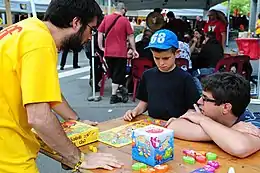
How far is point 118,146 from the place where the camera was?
1.87 m

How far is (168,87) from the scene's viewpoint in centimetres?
256

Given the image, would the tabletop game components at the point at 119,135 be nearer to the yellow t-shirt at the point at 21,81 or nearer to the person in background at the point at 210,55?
the yellow t-shirt at the point at 21,81

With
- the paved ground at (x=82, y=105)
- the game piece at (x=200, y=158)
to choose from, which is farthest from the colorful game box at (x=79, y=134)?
the paved ground at (x=82, y=105)

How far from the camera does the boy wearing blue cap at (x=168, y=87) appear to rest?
2.55 m

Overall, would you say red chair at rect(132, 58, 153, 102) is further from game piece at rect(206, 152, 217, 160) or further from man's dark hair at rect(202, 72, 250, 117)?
game piece at rect(206, 152, 217, 160)

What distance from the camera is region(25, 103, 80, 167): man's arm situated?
4.47 feet

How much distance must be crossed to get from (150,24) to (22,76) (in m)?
6.66

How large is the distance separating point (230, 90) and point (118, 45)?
4644mm

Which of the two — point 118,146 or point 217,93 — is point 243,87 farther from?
point 118,146

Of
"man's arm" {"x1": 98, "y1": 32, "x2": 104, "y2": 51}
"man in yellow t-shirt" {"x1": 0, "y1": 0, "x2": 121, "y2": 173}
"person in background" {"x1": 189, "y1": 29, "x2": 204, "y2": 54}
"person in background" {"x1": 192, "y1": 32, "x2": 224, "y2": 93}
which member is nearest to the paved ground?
"man's arm" {"x1": 98, "y1": 32, "x2": 104, "y2": 51}

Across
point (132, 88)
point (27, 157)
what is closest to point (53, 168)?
point (27, 157)

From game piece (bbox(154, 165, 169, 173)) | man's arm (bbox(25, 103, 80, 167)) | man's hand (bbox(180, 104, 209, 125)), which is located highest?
man's arm (bbox(25, 103, 80, 167))

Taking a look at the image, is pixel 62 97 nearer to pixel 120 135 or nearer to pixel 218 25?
pixel 120 135

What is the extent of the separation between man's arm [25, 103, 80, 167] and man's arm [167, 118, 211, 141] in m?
0.68
